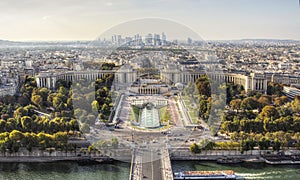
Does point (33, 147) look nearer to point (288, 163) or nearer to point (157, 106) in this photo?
point (157, 106)

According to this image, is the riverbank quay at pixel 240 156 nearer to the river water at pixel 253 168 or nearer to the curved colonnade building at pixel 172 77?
the river water at pixel 253 168

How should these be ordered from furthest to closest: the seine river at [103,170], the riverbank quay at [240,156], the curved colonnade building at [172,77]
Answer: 1. the curved colonnade building at [172,77]
2. the riverbank quay at [240,156]
3. the seine river at [103,170]

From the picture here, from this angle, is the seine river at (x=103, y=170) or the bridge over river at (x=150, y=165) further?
the seine river at (x=103, y=170)

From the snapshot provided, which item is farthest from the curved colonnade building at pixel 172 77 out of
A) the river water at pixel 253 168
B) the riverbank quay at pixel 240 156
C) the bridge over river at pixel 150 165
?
the bridge over river at pixel 150 165

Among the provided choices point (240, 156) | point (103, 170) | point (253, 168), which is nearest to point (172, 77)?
point (240, 156)

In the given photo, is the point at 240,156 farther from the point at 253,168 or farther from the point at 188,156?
the point at 188,156

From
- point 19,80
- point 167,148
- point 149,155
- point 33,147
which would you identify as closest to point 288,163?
point 167,148

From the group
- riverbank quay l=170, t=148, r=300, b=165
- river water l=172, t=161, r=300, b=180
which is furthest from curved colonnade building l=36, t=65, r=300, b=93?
river water l=172, t=161, r=300, b=180

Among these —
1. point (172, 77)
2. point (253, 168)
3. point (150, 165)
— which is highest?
point (172, 77)
